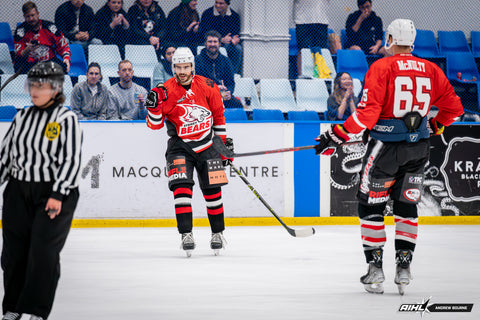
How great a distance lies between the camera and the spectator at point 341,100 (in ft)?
27.0

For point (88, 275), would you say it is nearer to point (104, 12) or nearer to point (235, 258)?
point (235, 258)

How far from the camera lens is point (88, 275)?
4.68m

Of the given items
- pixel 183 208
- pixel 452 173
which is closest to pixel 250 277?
pixel 183 208

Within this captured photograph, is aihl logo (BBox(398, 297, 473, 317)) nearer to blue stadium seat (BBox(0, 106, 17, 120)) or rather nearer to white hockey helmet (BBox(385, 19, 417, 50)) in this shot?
white hockey helmet (BBox(385, 19, 417, 50))

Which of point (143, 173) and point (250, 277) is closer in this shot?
point (250, 277)

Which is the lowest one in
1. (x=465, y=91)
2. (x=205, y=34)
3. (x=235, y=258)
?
(x=235, y=258)

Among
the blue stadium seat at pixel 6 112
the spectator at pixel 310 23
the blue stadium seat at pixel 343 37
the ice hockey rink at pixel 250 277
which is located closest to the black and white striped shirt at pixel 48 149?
the ice hockey rink at pixel 250 277

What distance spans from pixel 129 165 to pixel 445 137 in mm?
2865

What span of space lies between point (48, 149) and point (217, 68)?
18.6 ft

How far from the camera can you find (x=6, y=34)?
357 inches

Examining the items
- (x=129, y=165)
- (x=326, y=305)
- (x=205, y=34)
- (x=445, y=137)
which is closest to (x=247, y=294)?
(x=326, y=305)

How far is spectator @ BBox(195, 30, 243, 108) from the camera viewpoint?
8500 millimetres

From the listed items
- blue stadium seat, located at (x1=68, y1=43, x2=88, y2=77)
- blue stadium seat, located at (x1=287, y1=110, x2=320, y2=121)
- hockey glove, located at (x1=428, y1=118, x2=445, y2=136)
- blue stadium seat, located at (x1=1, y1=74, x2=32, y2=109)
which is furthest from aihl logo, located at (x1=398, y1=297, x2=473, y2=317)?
blue stadium seat, located at (x1=68, y1=43, x2=88, y2=77)

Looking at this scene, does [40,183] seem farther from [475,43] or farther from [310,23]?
[475,43]
